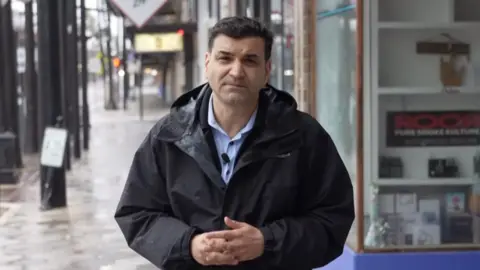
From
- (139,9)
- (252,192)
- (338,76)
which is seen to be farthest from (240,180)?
(139,9)

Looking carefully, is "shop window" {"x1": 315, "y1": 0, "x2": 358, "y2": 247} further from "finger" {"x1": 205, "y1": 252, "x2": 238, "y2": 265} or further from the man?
"finger" {"x1": 205, "y1": 252, "x2": 238, "y2": 265}

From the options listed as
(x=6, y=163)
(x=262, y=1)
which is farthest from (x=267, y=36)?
(x=6, y=163)

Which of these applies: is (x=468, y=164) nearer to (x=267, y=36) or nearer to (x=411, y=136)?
(x=411, y=136)

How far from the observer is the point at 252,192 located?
299cm

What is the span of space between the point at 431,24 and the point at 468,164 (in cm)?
113

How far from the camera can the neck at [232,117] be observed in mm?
3061

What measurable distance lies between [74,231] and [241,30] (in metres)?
8.33

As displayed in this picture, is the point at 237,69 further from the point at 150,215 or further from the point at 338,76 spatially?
the point at 338,76

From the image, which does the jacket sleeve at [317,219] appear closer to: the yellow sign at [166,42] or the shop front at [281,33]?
the shop front at [281,33]

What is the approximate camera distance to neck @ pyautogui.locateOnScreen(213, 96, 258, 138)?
10.0ft

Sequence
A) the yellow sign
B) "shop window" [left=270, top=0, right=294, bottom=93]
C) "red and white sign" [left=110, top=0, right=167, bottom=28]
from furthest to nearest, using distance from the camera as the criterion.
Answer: the yellow sign, "red and white sign" [left=110, top=0, right=167, bottom=28], "shop window" [left=270, top=0, right=294, bottom=93]

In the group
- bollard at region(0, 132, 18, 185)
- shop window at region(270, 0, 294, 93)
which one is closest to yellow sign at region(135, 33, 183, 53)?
bollard at region(0, 132, 18, 185)

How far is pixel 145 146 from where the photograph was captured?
316 cm

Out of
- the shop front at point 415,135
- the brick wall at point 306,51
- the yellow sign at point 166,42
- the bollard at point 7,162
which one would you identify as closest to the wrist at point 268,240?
the shop front at point 415,135
